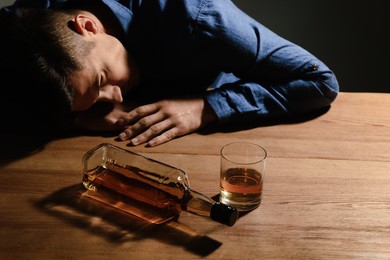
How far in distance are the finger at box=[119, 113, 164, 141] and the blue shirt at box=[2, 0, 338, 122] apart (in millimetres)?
112

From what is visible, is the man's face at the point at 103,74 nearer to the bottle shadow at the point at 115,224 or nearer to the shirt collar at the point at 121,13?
the shirt collar at the point at 121,13

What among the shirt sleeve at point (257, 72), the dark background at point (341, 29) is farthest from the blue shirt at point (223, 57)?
the dark background at point (341, 29)

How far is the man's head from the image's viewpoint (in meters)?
0.94

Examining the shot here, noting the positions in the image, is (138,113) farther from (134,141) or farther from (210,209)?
(210,209)

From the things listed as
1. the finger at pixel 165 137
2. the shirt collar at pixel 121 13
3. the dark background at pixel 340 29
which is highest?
the shirt collar at pixel 121 13

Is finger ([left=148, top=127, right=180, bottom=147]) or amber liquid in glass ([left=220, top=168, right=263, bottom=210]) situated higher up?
amber liquid in glass ([left=220, top=168, right=263, bottom=210])

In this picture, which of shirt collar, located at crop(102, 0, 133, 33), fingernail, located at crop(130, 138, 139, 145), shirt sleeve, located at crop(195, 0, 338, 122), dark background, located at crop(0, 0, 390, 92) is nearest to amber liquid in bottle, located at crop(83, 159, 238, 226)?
fingernail, located at crop(130, 138, 139, 145)

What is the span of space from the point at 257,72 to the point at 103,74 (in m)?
0.35

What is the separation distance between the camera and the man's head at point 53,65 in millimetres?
938

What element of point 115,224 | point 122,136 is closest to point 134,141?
point 122,136

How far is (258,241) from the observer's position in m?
0.70

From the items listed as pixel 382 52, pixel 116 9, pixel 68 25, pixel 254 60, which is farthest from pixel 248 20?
pixel 382 52

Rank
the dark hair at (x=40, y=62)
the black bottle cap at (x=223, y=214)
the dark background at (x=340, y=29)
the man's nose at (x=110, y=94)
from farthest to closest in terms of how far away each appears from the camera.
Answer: the dark background at (x=340, y=29)
the man's nose at (x=110, y=94)
the dark hair at (x=40, y=62)
the black bottle cap at (x=223, y=214)

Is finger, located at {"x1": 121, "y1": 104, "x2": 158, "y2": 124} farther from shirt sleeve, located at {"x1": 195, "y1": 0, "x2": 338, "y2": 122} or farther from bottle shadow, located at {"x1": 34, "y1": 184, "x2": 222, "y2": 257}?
bottle shadow, located at {"x1": 34, "y1": 184, "x2": 222, "y2": 257}
